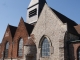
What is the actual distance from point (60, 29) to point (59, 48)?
2271 mm

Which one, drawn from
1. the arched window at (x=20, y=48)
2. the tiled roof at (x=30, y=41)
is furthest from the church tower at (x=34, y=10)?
the tiled roof at (x=30, y=41)

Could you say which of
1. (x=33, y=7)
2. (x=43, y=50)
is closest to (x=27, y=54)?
(x=43, y=50)

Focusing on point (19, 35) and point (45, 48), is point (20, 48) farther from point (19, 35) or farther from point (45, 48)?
point (45, 48)

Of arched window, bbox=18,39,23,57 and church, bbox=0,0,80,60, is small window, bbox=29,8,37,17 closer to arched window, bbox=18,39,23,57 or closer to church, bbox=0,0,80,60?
church, bbox=0,0,80,60

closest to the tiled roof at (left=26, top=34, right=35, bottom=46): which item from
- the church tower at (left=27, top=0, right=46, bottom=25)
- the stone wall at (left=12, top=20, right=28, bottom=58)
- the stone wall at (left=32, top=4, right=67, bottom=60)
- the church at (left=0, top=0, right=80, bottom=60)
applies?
the church at (left=0, top=0, right=80, bottom=60)

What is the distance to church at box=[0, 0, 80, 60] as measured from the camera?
56.2 feet

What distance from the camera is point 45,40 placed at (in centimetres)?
1953

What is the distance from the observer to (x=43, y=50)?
19.4 m

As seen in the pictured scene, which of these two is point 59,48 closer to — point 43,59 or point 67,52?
point 67,52

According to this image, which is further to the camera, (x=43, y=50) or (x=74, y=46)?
(x=43, y=50)

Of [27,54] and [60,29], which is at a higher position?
[60,29]

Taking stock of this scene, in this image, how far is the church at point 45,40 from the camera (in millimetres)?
17141

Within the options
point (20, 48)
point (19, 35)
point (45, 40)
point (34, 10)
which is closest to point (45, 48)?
point (45, 40)

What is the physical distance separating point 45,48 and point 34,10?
995 centimetres
